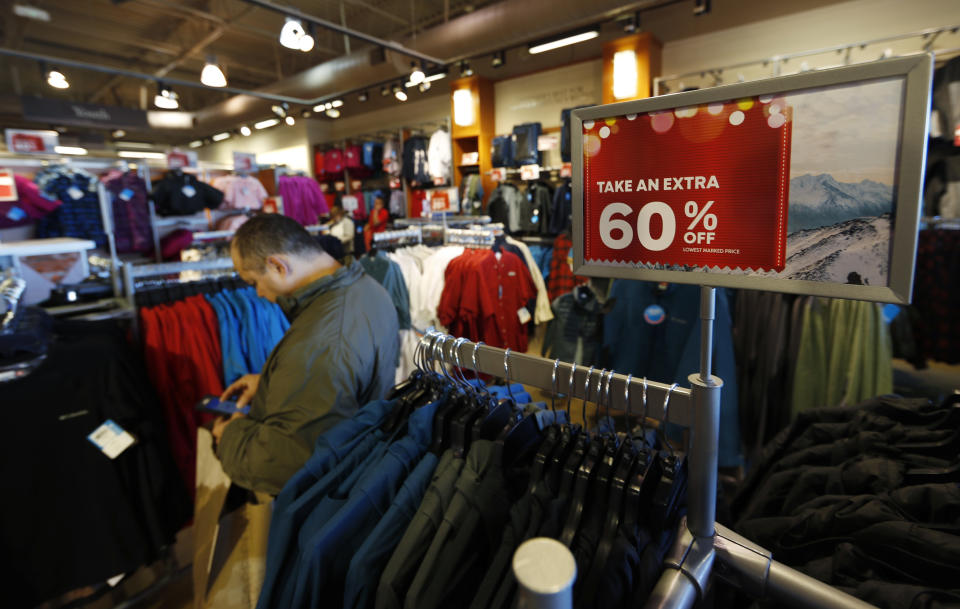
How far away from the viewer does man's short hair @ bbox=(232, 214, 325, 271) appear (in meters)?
Answer: 1.70

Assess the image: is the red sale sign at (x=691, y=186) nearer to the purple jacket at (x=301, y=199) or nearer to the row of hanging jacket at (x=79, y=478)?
the row of hanging jacket at (x=79, y=478)

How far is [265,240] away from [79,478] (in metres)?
1.18

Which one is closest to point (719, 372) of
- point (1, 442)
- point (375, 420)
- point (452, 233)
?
point (375, 420)

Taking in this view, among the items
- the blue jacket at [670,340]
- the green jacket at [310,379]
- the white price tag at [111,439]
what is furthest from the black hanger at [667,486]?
the white price tag at [111,439]

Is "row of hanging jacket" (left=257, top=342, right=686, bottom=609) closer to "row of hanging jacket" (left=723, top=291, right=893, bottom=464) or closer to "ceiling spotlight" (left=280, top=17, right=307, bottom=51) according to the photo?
"row of hanging jacket" (left=723, top=291, right=893, bottom=464)

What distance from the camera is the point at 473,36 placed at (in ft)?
16.9

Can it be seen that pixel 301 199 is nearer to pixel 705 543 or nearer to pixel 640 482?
pixel 640 482

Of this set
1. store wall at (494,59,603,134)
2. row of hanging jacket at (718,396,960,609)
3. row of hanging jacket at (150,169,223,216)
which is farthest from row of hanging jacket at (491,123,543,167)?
row of hanging jacket at (718,396,960,609)

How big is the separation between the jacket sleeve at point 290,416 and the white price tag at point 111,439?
0.67 meters

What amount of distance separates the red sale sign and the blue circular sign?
1947 mm

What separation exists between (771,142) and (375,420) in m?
1.00

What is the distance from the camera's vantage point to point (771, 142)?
0.59 metres

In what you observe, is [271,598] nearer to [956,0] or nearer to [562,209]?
[562,209]

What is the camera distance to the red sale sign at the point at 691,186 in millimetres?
592
